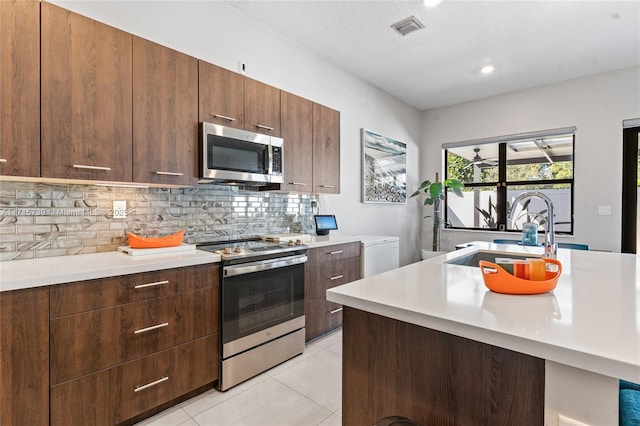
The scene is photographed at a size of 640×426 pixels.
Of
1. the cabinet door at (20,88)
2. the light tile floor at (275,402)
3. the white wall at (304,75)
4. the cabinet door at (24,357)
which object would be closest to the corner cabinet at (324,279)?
the light tile floor at (275,402)

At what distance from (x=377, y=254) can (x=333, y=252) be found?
0.73 m

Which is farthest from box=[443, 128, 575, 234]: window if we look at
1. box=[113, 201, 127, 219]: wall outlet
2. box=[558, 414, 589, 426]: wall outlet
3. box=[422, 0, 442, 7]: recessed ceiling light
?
box=[113, 201, 127, 219]: wall outlet

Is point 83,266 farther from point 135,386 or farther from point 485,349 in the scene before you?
point 485,349

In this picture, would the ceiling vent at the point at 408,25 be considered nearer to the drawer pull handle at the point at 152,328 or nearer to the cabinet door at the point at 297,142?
the cabinet door at the point at 297,142

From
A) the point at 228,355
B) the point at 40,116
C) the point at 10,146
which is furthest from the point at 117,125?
the point at 228,355

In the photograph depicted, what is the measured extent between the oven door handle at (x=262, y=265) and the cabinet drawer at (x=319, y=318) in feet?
1.46

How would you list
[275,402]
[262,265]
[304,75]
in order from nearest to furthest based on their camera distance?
[275,402] → [262,265] → [304,75]

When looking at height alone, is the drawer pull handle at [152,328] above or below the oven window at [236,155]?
below

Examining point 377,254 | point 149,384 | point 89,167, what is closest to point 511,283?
point 149,384

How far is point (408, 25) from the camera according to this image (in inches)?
112

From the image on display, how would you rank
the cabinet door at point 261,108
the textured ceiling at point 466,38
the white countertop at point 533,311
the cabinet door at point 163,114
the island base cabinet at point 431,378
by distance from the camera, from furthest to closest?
the textured ceiling at point 466,38, the cabinet door at point 261,108, the cabinet door at point 163,114, the island base cabinet at point 431,378, the white countertop at point 533,311

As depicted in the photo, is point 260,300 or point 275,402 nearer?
point 275,402

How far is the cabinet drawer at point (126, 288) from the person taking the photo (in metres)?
1.44

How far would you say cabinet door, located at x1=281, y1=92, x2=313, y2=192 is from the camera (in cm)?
279
